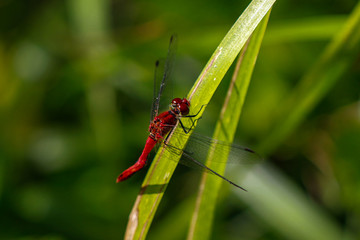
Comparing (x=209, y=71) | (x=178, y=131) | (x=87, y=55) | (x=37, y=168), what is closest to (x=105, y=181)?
(x=37, y=168)

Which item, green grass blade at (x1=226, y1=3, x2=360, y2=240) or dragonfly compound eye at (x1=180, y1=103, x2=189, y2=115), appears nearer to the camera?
dragonfly compound eye at (x1=180, y1=103, x2=189, y2=115)

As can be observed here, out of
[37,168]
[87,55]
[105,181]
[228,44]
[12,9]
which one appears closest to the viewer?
[228,44]

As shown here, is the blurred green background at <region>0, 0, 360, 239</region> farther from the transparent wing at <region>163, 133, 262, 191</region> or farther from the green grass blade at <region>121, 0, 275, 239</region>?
the green grass blade at <region>121, 0, 275, 239</region>

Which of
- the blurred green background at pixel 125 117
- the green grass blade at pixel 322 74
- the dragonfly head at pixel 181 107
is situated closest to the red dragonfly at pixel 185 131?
the dragonfly head at pixel 181 107

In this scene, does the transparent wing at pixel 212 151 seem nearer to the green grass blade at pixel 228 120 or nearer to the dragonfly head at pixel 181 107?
the green grass blade at pixel 228 120

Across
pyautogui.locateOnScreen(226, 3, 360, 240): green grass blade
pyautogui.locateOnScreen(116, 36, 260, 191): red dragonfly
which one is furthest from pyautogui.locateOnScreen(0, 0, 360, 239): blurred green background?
pyautogui.locateOnScreen(116, 36, 260, 191): red dragonfly

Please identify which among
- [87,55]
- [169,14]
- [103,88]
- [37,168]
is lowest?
[37,168]

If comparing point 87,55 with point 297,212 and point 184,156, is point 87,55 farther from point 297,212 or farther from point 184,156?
point 297,212
